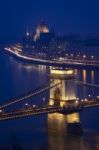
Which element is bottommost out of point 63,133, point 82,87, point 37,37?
point 63,133

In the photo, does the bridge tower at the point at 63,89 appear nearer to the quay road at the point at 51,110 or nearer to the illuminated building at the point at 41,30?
the quay road at the point at 51,110

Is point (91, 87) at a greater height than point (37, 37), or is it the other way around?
point (37, 37)

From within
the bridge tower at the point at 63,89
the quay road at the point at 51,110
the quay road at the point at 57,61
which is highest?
the quay road at the point at 57,61

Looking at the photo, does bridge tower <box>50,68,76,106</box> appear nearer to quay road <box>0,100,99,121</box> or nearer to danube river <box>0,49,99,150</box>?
quay road <box>0,100,99,121</box>

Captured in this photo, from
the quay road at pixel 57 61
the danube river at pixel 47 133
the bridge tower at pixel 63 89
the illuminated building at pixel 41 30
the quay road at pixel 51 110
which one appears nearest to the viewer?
the danube river at pixel 47 133

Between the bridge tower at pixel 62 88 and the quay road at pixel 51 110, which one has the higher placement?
the bridge tower at pixel 62 88

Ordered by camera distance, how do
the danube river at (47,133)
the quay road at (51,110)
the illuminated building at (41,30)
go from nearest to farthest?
the danube river at (47,133)
the quay road at (51,110)
the illuminated building at (41,30)

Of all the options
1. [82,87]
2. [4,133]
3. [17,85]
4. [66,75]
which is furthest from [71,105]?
[17,85]

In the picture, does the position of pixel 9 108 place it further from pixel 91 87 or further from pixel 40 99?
pixel 91 87

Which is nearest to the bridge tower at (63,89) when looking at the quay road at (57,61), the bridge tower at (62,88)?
the bridge tower at (62,88)
